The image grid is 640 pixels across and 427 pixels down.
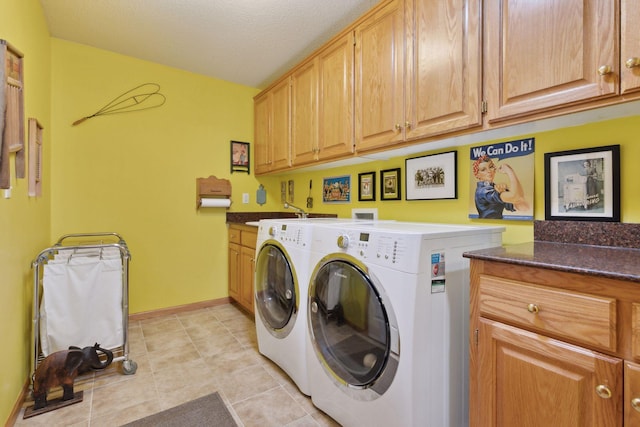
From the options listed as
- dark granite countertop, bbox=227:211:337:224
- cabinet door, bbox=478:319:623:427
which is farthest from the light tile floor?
dark granite countertop, bbox=227:211:337:224

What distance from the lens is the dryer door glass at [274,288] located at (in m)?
1.79

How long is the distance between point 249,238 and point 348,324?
1.58 meters

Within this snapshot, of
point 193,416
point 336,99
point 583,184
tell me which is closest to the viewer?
point 583,184

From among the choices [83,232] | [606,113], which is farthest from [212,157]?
[606,113]

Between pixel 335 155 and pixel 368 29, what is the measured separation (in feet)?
2.60

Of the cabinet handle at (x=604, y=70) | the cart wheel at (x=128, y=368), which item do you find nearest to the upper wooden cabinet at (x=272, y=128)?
A: the cart wheel at (x=128, y=368)

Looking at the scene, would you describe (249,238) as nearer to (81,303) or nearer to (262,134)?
(262,134)

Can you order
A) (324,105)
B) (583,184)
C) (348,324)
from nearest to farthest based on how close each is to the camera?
1. (583,184)
2. (348,324)
3. (324,105)

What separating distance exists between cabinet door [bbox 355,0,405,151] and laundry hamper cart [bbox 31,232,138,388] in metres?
Answer: 1.75

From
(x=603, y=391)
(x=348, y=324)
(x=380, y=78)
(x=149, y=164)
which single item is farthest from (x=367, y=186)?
(x=149, y=164)

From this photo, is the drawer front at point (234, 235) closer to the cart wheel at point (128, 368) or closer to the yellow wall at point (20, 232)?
the cart wheel at point (128, 368)

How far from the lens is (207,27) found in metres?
2.22

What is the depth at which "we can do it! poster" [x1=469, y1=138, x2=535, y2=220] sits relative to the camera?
1480mm

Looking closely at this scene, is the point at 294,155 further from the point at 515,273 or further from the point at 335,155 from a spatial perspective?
the point at 515,273
